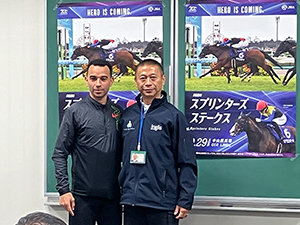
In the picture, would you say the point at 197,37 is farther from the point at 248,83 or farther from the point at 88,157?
the point at 88,157

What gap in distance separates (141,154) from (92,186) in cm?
34

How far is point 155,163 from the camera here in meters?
2.65

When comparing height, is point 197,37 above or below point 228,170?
above

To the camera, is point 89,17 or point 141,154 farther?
point 89,17

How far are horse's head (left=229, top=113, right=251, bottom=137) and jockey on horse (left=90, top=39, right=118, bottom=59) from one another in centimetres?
96

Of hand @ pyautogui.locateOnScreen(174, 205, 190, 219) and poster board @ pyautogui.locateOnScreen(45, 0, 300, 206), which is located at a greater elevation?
poster board @ pyautogui.locateOnScreen(45, 0, 300, 206)

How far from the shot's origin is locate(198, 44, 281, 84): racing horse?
3.01 m

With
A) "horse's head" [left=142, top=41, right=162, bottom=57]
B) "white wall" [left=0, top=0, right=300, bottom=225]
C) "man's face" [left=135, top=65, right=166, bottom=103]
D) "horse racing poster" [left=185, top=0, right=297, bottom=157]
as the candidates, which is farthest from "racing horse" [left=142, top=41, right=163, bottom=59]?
"white wall" [left=0, top=0, right=300, bottom=225]

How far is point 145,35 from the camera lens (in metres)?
3.14

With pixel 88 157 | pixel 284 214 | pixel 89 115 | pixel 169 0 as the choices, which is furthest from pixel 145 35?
pixel 284 214

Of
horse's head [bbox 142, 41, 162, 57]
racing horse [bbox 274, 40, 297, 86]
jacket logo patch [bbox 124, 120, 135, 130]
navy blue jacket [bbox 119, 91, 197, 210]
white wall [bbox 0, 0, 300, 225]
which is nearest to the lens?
navy blue jacket [bbox 119, 91, 197, 210]

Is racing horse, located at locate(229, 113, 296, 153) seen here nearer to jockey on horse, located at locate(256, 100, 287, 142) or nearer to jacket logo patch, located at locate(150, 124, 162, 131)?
jockey on horse, located at locate(256, 100, 287, 142)

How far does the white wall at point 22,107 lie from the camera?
3.32 m

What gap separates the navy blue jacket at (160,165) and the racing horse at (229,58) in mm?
542
